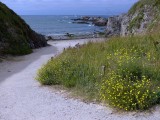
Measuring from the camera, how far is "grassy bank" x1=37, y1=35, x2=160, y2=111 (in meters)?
8.82

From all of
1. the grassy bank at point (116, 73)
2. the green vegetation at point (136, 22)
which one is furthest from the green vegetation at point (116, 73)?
the green vegetation at point (136, 22)

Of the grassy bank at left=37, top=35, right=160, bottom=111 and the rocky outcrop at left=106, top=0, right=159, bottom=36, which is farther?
the rocky outcrop at left=106, top=0, right=159, bottom=36

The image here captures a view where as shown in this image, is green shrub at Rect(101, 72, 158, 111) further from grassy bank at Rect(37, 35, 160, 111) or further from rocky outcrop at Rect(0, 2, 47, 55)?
rocky outcrop at Rect(0, 2, 47, 55)

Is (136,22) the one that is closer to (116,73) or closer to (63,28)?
(116,73)

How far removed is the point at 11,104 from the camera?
1037 centimetres

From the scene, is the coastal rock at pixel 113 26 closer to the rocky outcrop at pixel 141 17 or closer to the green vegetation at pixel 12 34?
the rocky outcrop at pixel 141 17

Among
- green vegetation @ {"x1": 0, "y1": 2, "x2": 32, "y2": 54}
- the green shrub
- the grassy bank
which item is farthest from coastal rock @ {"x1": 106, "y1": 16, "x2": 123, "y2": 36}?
the green shrub

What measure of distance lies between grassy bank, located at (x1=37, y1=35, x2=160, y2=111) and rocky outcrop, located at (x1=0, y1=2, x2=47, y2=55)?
13.8m

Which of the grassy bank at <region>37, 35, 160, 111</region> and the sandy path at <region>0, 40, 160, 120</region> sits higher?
the grassy bank at <region>37, 35, 160, 111</region>

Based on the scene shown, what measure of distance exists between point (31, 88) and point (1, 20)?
19722mm

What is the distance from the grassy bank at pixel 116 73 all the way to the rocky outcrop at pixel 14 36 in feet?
45.3

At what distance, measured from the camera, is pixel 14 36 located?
30.2 meters

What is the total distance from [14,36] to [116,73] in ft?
70.0

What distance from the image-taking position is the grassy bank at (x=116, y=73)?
882 centimetres
